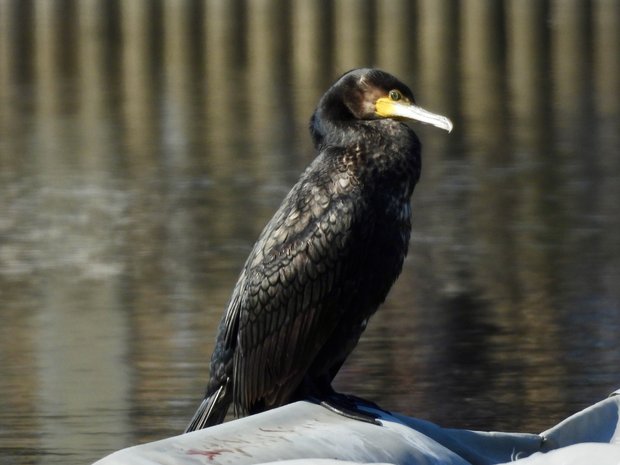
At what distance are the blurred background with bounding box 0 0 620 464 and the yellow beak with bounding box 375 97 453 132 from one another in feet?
6.51

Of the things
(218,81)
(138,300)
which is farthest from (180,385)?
(218,81)

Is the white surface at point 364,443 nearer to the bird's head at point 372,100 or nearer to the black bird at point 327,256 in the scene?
the black bird at point 327,256

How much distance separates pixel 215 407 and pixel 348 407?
1.34 feet

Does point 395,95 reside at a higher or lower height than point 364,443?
higher

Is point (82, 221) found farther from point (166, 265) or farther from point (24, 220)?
point (166, 265)

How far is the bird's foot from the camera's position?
16.6 ft

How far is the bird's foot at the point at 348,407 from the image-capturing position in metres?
5.07

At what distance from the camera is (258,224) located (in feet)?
38.8

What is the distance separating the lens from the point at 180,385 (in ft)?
24.8

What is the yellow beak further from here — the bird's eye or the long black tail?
the long black tail

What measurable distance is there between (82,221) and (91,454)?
247 inches

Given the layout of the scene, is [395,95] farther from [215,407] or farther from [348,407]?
[215,407]

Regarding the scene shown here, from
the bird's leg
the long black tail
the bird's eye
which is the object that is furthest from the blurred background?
the bird's eye

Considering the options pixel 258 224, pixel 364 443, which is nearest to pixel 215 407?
pixel 364 443
